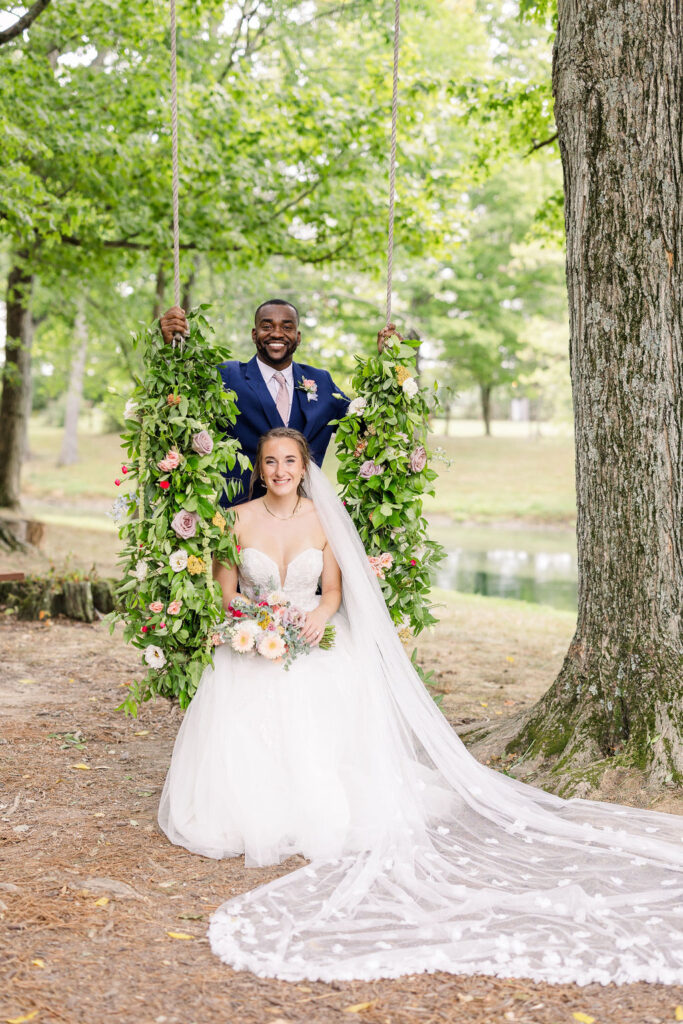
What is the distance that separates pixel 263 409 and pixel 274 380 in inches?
7.2

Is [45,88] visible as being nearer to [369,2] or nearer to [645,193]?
[369,2]

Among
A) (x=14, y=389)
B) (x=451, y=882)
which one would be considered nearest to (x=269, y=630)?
(x=451, y=882)

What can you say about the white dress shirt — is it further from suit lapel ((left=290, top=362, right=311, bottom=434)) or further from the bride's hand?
the bride's hand

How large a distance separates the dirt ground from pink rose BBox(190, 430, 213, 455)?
1.59m

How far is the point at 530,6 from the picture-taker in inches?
303

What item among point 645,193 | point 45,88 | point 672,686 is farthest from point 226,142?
point 672,686

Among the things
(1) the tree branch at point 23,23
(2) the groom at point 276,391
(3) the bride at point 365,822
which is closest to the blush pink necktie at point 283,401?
(2) the groom at point 276,391

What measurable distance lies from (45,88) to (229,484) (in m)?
6.37

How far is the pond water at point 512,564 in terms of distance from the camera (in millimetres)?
13055

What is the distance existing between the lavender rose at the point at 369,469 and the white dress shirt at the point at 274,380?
0.56m

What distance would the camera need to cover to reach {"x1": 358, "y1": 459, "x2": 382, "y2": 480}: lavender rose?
439 centimetres

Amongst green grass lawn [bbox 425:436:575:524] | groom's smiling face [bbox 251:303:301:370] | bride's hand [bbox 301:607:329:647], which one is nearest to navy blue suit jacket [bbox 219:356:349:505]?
groom's smiling face [bbox 251:303:301:370]

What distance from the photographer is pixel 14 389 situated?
1309 centimetres

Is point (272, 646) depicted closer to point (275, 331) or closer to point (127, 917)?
point (127, 917)
